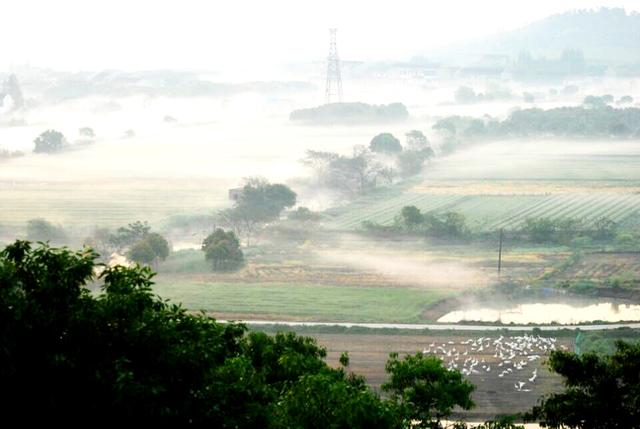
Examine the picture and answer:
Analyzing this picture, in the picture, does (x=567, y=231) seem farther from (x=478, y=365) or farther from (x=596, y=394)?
(x=596, y=394)

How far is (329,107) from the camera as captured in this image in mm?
52219

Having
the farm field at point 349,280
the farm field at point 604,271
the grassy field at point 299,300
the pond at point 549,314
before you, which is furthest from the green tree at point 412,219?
the pond at point 549,314

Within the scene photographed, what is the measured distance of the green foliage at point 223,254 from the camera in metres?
22.0

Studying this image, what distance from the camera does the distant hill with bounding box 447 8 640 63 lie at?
3953 inches

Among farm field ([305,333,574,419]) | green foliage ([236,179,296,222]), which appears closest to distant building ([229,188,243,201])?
green foliage ([236,179,296,222])

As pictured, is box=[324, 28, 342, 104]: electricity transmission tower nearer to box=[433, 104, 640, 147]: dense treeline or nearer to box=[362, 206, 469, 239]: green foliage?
box=[433, 104, 640, 147]: dense treeline

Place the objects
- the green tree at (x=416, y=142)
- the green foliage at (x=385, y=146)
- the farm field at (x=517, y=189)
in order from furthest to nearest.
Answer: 1. the green tree at (x=416, y=142)
2. the green foliage at (x=385, y=146)
3. the farm field at (x=517, y=189)

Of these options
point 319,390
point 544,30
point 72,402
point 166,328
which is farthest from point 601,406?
point 544,30

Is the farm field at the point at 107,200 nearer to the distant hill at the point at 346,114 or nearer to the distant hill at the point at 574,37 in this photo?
the distant hill at the point at 346,114

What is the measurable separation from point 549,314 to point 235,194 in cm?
1315

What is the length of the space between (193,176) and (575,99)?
38986 millimetres

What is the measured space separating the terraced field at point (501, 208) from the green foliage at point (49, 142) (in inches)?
501

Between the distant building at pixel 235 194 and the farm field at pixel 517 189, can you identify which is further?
the distant building at pixel 235 194

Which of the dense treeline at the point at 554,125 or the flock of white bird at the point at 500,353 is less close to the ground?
the dense treeline at the point at 554,125
